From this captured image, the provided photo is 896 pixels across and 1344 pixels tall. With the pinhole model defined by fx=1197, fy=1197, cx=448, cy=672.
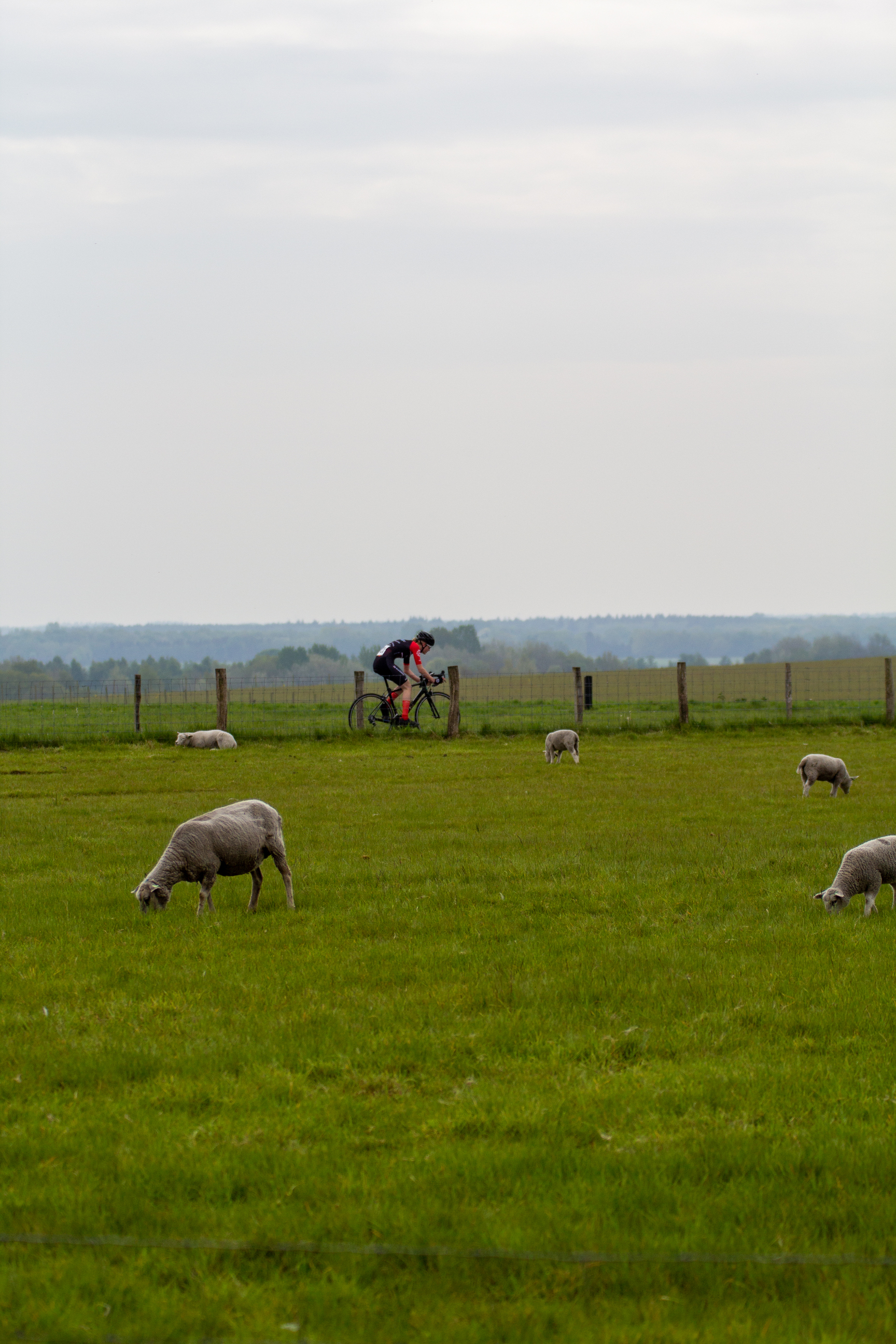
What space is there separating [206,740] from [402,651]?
18.4ft

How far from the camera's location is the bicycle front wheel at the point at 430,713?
3231cm

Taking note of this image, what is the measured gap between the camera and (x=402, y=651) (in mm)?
31844

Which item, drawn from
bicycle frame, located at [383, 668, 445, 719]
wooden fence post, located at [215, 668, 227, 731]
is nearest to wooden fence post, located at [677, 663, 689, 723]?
bicycle frame, located at [383, 668, 445, 719]

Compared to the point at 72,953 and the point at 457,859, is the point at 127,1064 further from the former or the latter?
the point at 457,859

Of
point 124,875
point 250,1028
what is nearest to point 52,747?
point 124,875

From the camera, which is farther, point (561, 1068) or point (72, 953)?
point (72, 953)

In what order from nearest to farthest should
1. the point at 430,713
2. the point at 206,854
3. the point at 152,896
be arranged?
the point at 206,854
the point at 152,896
the point at 430,713

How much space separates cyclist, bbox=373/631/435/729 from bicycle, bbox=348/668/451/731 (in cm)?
17

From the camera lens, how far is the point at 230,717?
39.1 metres

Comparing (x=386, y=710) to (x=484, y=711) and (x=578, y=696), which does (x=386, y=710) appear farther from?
(x=484, y=711)

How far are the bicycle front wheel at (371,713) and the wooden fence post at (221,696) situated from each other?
343 centimetres

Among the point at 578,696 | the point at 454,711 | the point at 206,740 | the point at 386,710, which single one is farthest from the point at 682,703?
the point at 206,740

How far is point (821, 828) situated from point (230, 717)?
2548 cm

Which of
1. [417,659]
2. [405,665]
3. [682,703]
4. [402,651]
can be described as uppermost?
[402,651]
